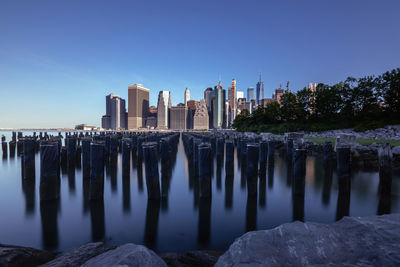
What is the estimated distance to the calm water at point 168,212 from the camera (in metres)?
4.79

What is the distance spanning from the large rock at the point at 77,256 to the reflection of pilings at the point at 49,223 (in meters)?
2.37

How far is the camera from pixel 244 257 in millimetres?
2086

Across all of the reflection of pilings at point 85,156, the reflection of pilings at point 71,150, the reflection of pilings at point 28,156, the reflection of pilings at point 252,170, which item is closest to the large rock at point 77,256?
the reflection of pilings at point 252,170

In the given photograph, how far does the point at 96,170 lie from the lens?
21.4 feet

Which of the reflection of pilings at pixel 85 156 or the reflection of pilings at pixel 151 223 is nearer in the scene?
the reflection of pilings at pixel 151 223

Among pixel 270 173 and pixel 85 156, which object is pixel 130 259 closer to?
pixel 85 156

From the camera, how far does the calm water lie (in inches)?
188

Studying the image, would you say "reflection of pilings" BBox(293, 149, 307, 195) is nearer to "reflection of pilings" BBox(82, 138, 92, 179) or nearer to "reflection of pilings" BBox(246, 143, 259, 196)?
"reflection of pilings" BBox(246, 143, 259, 196)

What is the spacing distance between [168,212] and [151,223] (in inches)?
31.5

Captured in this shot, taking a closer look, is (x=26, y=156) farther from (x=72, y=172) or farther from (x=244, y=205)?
(x=244, y=205)

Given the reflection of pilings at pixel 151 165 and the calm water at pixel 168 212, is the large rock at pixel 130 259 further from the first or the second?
the reflection of pilings at pixel 151 165

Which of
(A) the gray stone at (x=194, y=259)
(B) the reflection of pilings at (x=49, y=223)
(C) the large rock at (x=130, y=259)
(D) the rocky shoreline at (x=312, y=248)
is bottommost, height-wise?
(B) the reflection of pilings at (x=49, y=223)

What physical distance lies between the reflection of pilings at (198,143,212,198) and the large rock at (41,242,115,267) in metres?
3.98

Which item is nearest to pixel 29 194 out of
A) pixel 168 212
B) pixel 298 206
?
pixel 168 212
